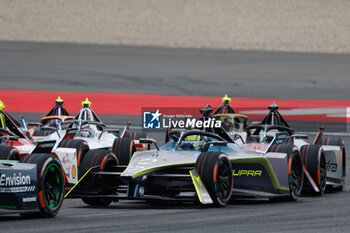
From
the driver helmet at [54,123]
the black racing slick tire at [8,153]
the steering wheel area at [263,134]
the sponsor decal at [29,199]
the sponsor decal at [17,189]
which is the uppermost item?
the driver helmet at [54,123]

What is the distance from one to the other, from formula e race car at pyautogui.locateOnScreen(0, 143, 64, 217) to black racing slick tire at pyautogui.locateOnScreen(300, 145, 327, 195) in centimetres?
496

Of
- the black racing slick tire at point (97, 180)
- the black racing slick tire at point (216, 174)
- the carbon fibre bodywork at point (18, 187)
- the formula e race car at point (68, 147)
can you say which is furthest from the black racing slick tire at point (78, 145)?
the carbon fibre bodywork at point (18, 187)

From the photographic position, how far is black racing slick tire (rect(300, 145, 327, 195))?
1393cm

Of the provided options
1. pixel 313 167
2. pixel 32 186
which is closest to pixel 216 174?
pixel 32 186

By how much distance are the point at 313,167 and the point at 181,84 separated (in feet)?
82.6

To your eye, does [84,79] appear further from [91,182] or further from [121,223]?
[121,223]

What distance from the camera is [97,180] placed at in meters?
12.3

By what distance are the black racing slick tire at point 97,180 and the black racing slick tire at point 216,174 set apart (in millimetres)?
1516

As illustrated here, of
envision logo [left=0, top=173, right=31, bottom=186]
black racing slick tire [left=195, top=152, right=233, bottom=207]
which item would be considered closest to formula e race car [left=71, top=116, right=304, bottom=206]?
black racing slick tire [left=195, top=152, right=233, bottom=207]

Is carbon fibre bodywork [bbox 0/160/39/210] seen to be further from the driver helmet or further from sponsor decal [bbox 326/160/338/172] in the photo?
the driver helmet

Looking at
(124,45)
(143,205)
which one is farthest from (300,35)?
(143,205)

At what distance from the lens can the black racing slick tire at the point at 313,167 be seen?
13.9m

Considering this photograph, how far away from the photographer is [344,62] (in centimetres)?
5044

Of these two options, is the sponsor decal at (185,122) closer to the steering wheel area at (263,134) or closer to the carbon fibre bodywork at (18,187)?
the steering wheel area at (263,134)
